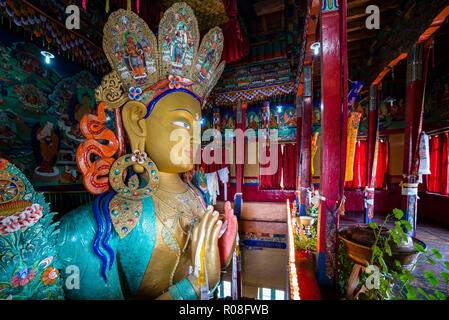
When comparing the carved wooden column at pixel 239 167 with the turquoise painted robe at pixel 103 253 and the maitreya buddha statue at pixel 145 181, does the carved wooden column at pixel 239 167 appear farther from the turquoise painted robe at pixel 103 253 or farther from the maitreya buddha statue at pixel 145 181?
the turquoise painted robe at pixel 103 253

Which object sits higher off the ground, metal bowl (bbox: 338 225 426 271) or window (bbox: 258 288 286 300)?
metal bowl (bbox: 338 225 426 271)

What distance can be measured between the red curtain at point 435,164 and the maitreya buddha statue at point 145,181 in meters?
8.25

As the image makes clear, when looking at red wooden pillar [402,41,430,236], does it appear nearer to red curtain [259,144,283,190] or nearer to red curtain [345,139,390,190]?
red curtain [345,139,390,190]

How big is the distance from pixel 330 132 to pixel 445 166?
7.10 meters

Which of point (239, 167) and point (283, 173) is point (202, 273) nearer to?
point (239, 167)

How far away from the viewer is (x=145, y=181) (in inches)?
52.8

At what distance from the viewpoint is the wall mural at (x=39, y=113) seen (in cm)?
211

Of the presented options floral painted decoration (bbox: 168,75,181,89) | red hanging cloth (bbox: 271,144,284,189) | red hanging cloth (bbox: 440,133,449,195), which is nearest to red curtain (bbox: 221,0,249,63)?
floral painted decoration (bbox: 168,75,181,89)

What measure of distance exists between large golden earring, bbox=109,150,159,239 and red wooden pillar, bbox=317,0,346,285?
5.14ft

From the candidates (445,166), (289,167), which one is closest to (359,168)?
(445,166)

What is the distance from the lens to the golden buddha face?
1305 mm

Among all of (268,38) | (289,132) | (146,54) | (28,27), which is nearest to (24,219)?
(146,54)

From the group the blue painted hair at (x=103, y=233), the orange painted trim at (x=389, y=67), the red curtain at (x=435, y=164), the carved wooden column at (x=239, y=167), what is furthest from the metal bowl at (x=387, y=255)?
the red curtain at (x=435, y=164)

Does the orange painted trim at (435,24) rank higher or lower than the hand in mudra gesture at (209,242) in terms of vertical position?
higher
